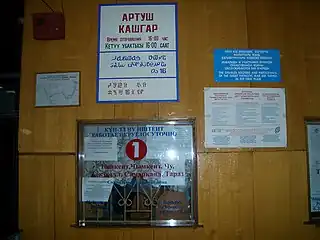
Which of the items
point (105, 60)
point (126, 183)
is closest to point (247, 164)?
point (126, 183)

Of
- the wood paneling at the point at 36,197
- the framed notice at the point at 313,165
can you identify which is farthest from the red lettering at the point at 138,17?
the framed notice at the point at 313,165

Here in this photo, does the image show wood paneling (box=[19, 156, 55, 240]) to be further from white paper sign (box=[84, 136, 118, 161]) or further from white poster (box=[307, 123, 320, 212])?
white poster (box=[307, 123, 320, 212])

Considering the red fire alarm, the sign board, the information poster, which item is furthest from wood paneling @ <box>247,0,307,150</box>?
the red fire alarm

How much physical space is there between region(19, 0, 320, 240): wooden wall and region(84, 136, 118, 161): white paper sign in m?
0.14

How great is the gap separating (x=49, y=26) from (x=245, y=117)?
6.55 ft

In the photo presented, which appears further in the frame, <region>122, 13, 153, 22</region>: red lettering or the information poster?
<region>122, 13, 153, 22</region>: red lettering

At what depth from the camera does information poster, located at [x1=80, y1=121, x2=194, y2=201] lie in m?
2.61

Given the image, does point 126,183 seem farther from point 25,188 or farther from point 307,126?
point 307,126

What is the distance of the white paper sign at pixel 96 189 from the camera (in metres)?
2.60

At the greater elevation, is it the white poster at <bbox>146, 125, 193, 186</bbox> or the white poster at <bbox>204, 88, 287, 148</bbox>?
the white poster at <bbox>204, 88, 287, 148</bbox>

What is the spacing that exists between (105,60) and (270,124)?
1.62m

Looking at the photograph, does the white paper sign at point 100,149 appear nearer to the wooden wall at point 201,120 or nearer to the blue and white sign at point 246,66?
the wooden wall at point 201,120

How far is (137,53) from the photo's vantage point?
269 centimetres

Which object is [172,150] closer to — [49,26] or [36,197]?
[36,197]
